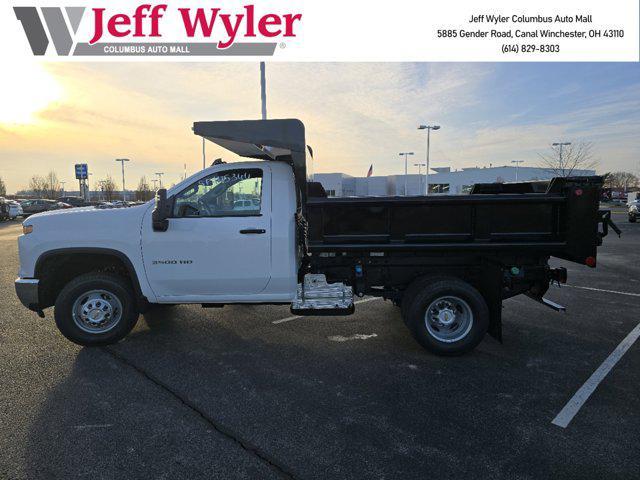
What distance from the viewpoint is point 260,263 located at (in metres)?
4.56

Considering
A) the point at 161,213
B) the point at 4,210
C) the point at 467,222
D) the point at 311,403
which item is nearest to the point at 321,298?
the point at 311,403

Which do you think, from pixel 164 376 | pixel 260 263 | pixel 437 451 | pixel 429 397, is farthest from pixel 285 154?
pixel 437 451

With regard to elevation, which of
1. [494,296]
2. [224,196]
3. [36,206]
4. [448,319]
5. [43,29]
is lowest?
[448,319]

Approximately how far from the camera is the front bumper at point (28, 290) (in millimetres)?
4574

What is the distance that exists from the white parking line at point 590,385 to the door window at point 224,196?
11.7 feet

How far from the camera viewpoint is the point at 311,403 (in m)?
3.47

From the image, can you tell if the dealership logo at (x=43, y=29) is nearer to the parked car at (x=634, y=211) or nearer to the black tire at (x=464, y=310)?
the black tire at (x=464, y=310)

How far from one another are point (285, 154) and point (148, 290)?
7.74ft

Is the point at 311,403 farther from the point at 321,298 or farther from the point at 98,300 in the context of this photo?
the point at 98,300

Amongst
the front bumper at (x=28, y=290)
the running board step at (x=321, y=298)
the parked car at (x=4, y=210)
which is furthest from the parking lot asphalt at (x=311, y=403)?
the parked car at (x=4, y=210)

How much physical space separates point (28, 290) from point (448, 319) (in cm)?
499

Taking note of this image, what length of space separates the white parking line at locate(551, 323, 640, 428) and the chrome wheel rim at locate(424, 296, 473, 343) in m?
1.20

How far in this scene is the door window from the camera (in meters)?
4.58

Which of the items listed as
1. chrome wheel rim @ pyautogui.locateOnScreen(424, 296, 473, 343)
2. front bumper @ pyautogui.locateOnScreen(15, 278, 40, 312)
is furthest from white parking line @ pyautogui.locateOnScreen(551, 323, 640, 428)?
front bumper @ pyautogui.locateOnScreen(15, 278, 40, 312)
